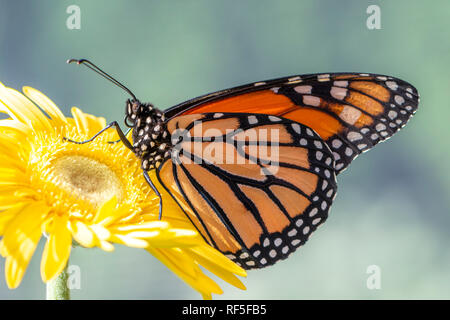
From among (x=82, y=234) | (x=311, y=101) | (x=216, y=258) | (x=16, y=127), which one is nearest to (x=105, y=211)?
(x=82, y=234)

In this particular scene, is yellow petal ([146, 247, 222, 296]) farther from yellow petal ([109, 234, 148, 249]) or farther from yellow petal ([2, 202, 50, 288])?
yellow petal ([2, 202, 50, 288])

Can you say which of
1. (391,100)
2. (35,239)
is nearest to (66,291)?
(35,239)

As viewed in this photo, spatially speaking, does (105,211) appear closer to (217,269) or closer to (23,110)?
(217,269)

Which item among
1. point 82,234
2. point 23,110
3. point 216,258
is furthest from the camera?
point 23,110

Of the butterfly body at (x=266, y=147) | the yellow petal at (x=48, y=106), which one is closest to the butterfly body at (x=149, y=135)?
the butterfly body at (x=266, y=147)

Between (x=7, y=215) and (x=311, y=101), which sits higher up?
(x=311, y=101)

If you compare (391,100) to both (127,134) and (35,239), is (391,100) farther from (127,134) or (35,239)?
(35,239)

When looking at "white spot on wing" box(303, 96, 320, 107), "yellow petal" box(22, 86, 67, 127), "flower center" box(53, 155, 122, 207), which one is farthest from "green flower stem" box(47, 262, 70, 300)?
"white spot on wing" box(303, 96, 320, 107)
